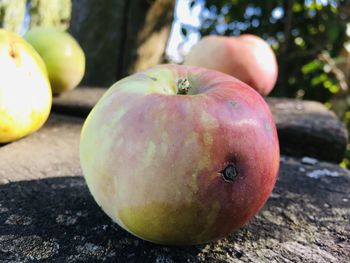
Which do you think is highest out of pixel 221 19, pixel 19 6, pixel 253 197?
pixel 253 197

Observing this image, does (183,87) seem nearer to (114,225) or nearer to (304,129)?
(114,225)

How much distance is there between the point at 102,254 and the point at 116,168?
12cm

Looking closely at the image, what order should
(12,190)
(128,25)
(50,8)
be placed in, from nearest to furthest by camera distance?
(12,190) → (128,25) → (50,8)

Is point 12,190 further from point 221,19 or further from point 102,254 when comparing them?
point 221,19

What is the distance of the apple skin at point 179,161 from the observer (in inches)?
20.8

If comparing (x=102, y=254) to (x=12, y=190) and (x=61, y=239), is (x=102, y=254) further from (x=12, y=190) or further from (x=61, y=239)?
(x=12, y=190)

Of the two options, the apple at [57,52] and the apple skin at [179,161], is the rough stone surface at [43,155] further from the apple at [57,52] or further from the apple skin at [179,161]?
the apple skin at [179,161]

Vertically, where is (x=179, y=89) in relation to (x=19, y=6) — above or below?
above

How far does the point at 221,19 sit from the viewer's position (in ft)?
9.12

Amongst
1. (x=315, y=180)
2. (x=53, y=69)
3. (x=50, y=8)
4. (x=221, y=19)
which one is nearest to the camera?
(x=315, y=180)

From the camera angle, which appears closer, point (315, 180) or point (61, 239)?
point (61, 239)

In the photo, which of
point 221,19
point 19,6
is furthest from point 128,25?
point 19,6

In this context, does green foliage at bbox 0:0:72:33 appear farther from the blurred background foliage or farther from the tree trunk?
the tree trunk

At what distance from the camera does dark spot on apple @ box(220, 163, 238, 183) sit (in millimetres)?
538
